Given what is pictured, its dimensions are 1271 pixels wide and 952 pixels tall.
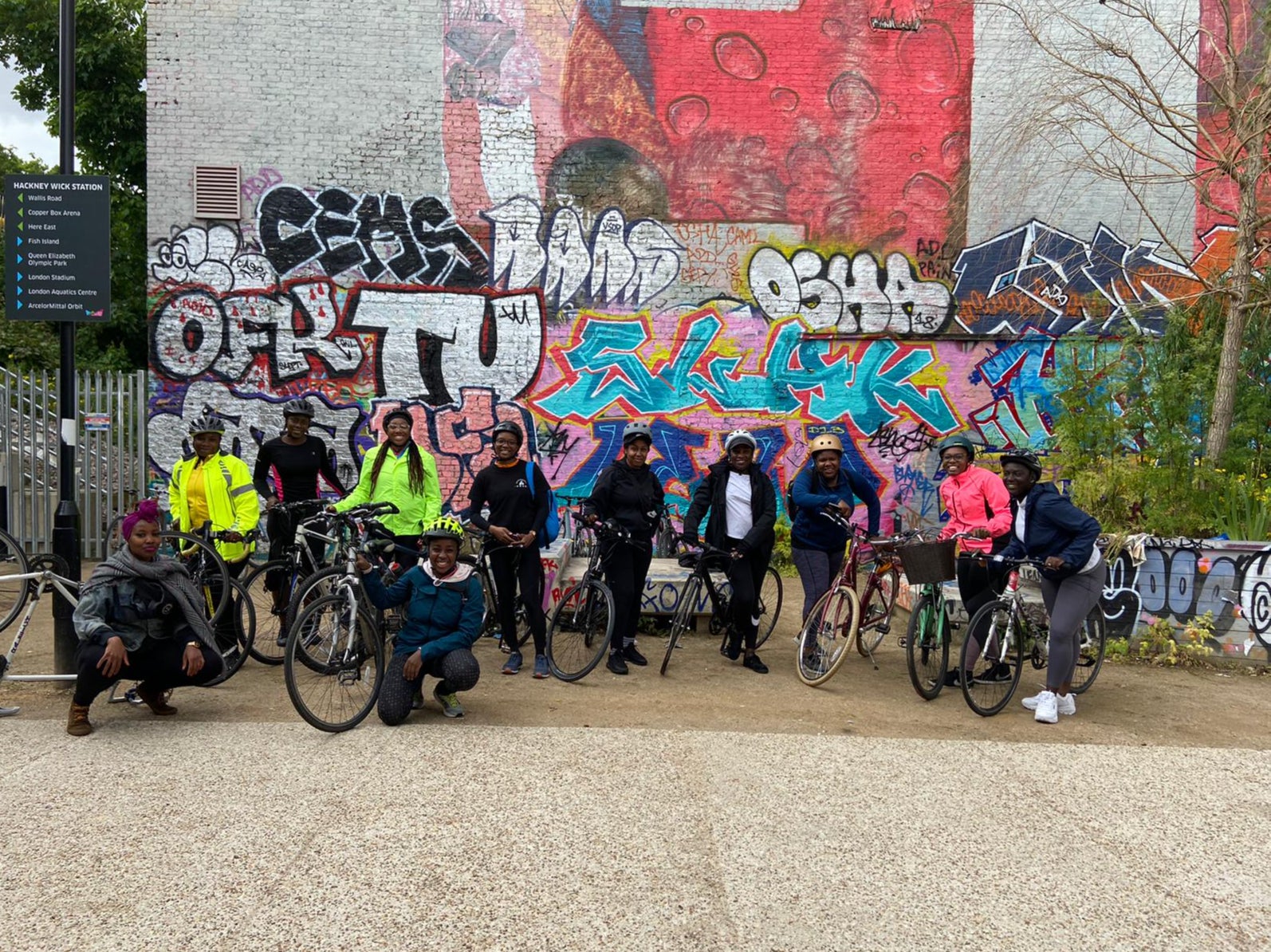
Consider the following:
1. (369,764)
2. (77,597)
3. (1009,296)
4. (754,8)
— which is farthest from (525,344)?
(369,764)

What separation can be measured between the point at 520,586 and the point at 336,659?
5.95 ft

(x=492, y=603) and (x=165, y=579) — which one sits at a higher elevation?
(x=165, y=579)

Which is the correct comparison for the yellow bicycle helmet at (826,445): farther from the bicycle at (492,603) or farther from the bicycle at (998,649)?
the bicycle at (492,603)

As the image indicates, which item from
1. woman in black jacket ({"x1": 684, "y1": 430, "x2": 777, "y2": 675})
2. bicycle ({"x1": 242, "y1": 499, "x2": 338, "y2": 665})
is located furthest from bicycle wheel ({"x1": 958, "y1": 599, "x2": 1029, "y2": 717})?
bicycle ({"x1": 242, "y1": 499, "x2": 338, "y2": 665})

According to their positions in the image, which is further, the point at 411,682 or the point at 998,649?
the point at 998,649

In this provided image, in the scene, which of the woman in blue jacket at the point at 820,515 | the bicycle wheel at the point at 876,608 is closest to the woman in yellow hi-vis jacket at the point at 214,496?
the woman in blue jacket at the point at 820,515

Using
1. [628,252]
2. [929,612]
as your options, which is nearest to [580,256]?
[628,252]

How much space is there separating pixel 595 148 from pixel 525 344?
2757 millimetres

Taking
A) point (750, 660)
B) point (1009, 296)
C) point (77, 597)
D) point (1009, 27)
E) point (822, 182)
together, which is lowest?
point (750, 660)

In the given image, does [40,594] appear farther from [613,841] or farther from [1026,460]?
[1026,460]

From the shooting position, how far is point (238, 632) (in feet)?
23.0

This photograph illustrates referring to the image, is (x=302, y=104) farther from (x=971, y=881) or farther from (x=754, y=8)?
(x=971, y=881)

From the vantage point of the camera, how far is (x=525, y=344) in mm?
13039

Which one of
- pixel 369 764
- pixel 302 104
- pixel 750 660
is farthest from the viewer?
pixel 302 104
